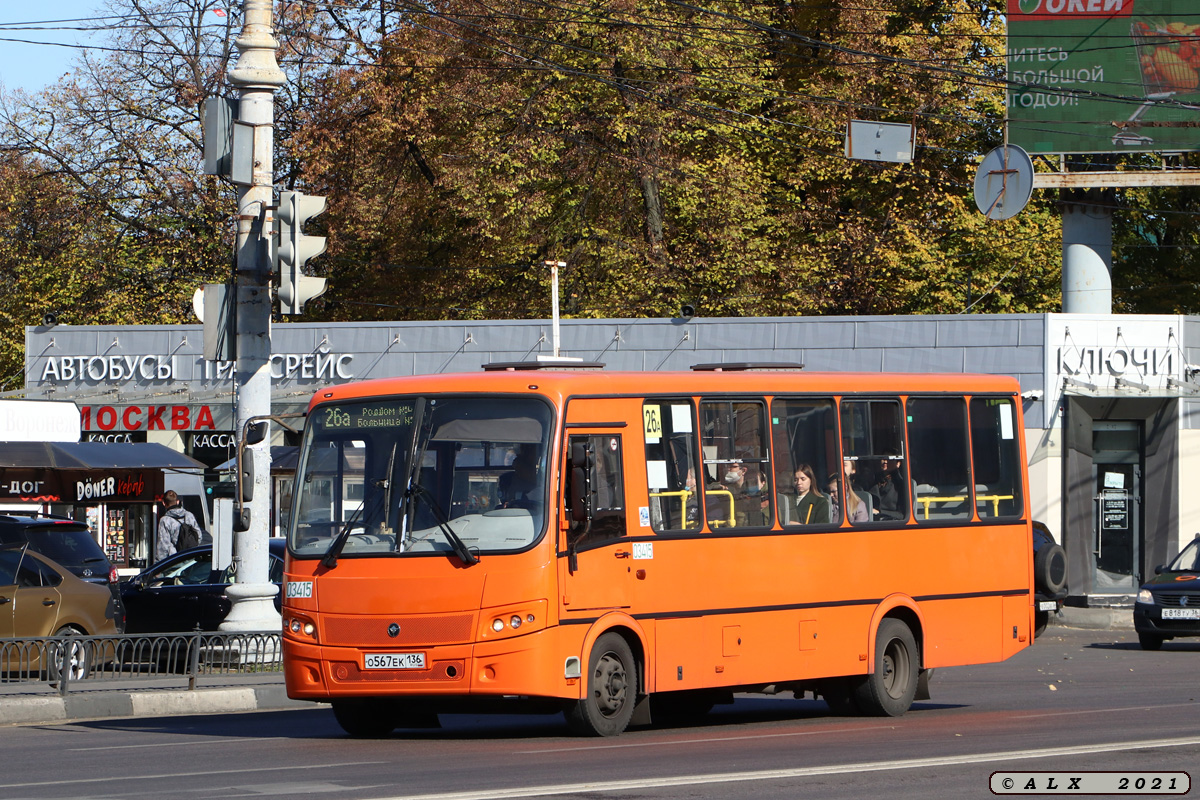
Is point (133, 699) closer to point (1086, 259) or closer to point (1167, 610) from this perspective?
point (1167, 610)

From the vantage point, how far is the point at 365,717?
44.4 feet

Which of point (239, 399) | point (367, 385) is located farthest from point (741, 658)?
point (239, 399)

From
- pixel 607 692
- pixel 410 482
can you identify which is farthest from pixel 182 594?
pixel 607 692

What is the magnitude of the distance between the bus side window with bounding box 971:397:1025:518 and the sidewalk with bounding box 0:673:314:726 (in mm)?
6405

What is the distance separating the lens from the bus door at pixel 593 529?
41.6 ft

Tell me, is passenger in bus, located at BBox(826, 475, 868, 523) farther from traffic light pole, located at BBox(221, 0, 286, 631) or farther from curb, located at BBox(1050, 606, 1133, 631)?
curb, located at BBox(1050, 606, 1133, 631)

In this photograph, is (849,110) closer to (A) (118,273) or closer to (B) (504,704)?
(A) (118,273)

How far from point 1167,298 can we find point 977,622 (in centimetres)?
3414

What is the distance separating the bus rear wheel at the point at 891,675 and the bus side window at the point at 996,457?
59.3 inches

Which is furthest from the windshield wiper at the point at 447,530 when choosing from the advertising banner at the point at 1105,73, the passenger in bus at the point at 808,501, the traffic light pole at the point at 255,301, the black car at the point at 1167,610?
the advertising banner at the point at 1105,73

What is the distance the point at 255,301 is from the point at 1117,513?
70.2ft

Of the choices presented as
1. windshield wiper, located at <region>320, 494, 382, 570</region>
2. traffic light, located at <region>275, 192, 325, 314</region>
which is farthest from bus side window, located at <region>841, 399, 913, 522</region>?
traffic light, located at <region>275, 192, 325, 314</region>

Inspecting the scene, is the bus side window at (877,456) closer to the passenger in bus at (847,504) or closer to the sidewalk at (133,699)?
the passenger in bus at (847,504)

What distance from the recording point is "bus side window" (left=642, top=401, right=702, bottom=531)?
1359 cm
